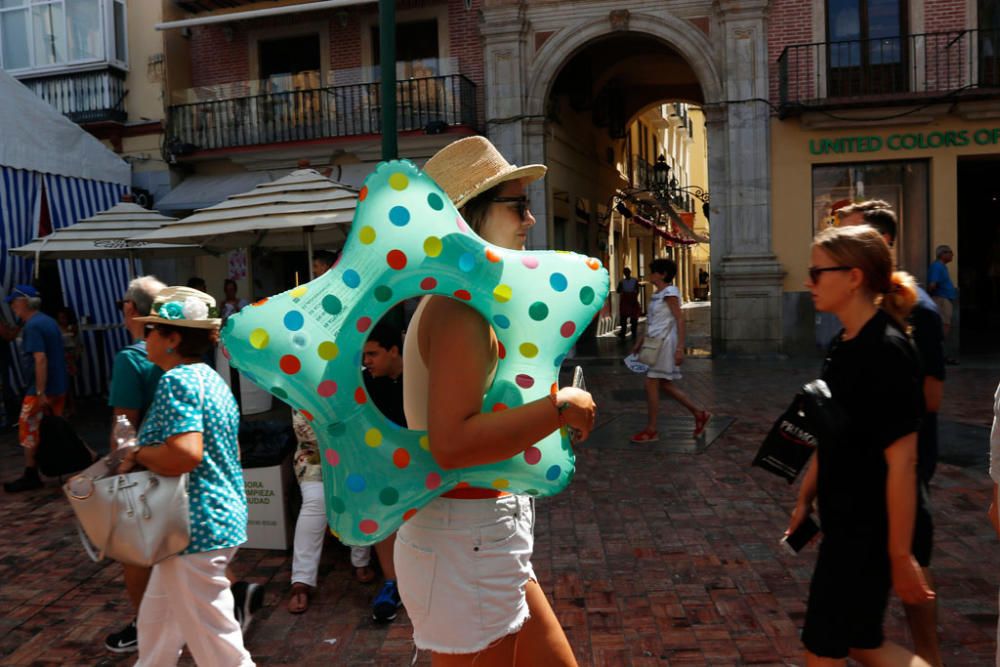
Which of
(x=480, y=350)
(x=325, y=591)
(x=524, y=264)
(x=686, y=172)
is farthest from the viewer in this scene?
(x=686, y=172)

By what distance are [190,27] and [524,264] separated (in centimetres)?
1763

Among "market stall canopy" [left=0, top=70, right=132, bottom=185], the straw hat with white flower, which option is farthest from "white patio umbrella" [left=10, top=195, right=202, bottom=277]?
the straw hat with white flower

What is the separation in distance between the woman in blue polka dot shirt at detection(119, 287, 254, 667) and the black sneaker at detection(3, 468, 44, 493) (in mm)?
4761

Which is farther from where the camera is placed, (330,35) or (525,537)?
(330,35)

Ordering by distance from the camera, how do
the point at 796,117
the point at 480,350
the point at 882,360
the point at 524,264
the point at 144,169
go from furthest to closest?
the point at 144,169 → the point at 796,117 → the point at 882,360 → the point at 524,264 → the point at 480,350

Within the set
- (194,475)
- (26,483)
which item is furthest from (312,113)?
(194,475)

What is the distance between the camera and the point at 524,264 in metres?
2.00

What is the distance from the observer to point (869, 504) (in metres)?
2.31

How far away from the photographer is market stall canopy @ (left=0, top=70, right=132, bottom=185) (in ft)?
34.5

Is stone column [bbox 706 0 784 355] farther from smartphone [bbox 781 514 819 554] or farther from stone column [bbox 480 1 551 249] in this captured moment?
smartphone [bbox 781 514 819 554]

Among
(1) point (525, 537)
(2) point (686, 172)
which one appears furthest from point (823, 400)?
(2) point (686, 172)

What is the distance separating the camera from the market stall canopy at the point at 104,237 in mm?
9484

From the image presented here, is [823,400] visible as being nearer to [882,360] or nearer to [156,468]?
A: [882,360]

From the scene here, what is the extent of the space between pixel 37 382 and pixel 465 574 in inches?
253
